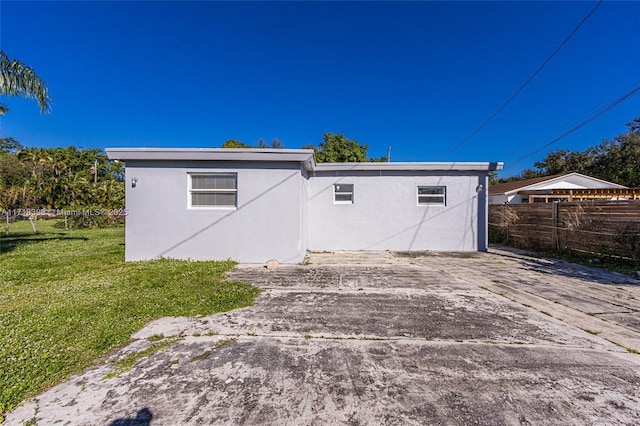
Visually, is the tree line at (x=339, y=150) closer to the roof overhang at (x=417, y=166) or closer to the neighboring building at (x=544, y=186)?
the neighboring building at (x=544, y=186)

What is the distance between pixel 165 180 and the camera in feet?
23.0

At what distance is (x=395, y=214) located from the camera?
9.13 m

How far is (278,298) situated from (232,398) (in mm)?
2300

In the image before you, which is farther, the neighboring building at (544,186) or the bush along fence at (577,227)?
the neighboring building at (544,186)

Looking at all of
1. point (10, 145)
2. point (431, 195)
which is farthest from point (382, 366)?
point (10, 145)

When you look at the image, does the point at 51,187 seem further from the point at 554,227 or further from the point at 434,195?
the point at 554,227

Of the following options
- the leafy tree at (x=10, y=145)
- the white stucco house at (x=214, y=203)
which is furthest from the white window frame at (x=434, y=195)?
the leafy tree at (x=10, y=145)

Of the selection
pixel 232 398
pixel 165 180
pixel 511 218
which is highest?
pixel 165 180

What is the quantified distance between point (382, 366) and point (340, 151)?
2387 centimetres

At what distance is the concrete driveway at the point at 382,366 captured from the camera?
6.43 ft

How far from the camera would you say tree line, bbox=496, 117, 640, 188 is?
2148 cm

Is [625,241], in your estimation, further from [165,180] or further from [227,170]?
[165,180]

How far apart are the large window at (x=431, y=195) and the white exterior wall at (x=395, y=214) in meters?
0.15

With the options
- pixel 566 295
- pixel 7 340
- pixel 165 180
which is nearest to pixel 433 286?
pixel 566 295
